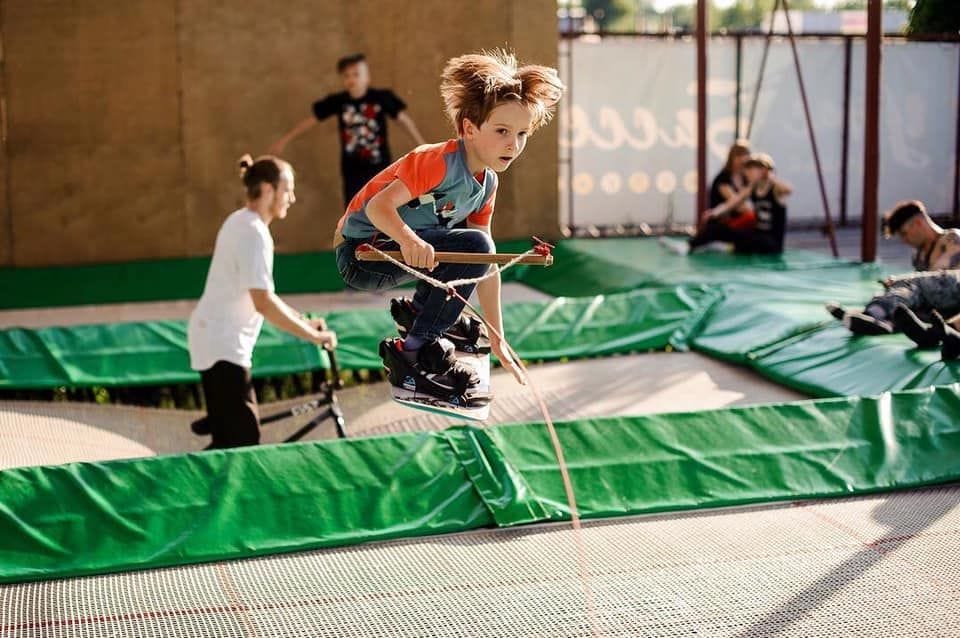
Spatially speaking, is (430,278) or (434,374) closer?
(430,278)

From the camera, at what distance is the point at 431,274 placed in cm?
343

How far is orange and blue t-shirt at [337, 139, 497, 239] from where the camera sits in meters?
3.12

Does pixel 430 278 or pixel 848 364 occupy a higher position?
pixel 430 278

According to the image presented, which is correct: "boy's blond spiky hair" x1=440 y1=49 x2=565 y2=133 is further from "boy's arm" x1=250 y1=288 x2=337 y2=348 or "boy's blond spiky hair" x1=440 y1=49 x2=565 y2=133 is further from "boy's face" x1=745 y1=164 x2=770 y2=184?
"boy's face" x1=745 y1=164 x2=770 y2=184

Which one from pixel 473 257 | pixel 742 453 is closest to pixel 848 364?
pixel 742 453

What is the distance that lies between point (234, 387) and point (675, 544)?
2140 millimetres

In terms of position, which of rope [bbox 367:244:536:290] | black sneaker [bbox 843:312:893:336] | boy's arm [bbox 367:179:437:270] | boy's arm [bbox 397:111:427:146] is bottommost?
black sneaker [bbox 843:312:893:336]

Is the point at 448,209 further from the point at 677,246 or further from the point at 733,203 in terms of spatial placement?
the point at 677,246

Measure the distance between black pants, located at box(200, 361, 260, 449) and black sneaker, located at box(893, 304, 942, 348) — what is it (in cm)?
333

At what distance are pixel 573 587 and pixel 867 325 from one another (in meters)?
3.33

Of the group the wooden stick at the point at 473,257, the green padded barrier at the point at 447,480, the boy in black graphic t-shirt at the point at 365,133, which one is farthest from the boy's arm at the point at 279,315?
the boy in black graphic t-shirt at the point at 365,133

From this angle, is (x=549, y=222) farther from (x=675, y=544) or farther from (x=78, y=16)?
(x=675, y=544)

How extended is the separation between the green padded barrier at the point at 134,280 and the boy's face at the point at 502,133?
7573mm

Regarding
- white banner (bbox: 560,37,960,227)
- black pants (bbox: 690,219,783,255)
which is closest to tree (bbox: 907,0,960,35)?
black pants (bbox: 690,219,783,255)
